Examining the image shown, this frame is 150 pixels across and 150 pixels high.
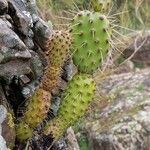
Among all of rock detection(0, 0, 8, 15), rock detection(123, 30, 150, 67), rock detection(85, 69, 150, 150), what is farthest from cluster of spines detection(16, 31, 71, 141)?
rock detection(123, 30, 150, 67)

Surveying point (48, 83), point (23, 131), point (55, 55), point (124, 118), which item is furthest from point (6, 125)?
point (124, 118)

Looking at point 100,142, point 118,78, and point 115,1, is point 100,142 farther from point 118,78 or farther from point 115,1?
point 115,1

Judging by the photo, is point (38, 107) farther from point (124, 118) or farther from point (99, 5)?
point (124, 118)

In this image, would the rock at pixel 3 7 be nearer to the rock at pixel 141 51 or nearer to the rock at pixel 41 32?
the rock at pixel 41 32

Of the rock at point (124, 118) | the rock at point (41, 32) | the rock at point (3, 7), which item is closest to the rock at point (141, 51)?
the rock at point (124, 118)

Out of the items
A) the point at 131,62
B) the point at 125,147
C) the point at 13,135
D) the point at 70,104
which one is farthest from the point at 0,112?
the point at 131,62

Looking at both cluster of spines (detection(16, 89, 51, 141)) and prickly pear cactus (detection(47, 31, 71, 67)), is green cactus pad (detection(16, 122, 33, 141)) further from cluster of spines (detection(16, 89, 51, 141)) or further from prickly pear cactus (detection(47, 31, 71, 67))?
prickly pear cactus (detection(47, 31, 71, 67))
